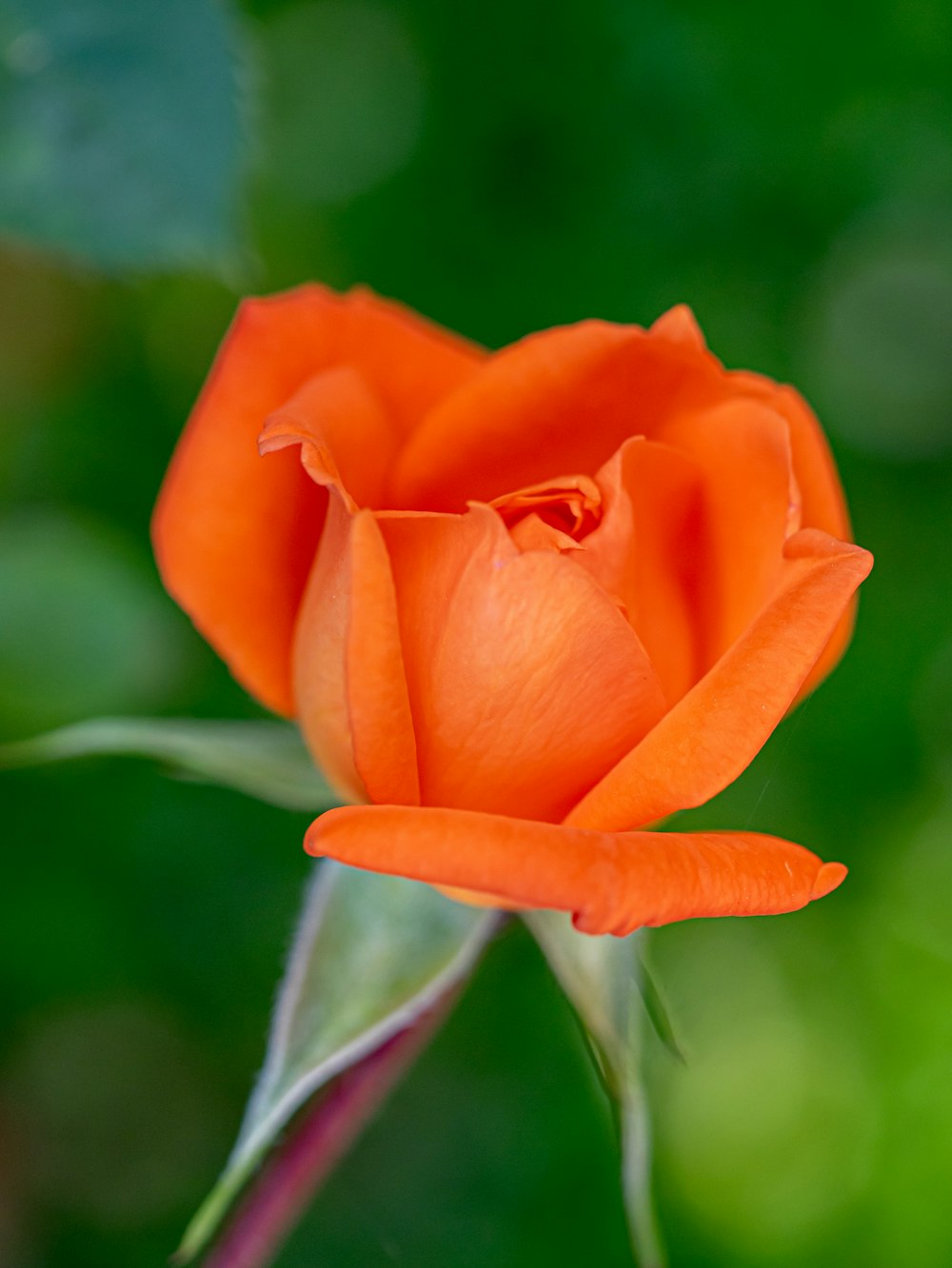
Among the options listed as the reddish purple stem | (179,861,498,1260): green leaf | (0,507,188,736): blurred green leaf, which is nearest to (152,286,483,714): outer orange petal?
(179,861,498,1260): green leaf

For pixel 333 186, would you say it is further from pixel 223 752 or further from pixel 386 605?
pixel 386 605

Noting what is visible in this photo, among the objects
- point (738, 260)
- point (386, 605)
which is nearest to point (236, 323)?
point (386, 605)

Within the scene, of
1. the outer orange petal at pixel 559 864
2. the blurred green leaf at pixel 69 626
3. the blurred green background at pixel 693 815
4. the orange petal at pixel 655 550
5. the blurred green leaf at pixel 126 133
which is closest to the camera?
the outer orange petal at pixel 559 864

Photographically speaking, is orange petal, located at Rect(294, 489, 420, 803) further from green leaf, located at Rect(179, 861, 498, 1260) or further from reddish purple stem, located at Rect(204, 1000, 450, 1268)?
reddish purple stem, located at Rect(204, 1000, 450, 1268)

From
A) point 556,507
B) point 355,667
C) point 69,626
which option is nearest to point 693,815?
point 69,626

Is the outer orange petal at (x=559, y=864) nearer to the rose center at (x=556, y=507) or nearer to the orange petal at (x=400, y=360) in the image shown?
→ the rose center at (x=556, y=507)

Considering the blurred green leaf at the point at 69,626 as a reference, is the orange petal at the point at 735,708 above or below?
above

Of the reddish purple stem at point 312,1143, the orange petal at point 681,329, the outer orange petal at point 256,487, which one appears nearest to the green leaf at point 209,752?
the outer orange petal at point 256,487

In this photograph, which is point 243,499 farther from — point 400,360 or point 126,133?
point 126,133
